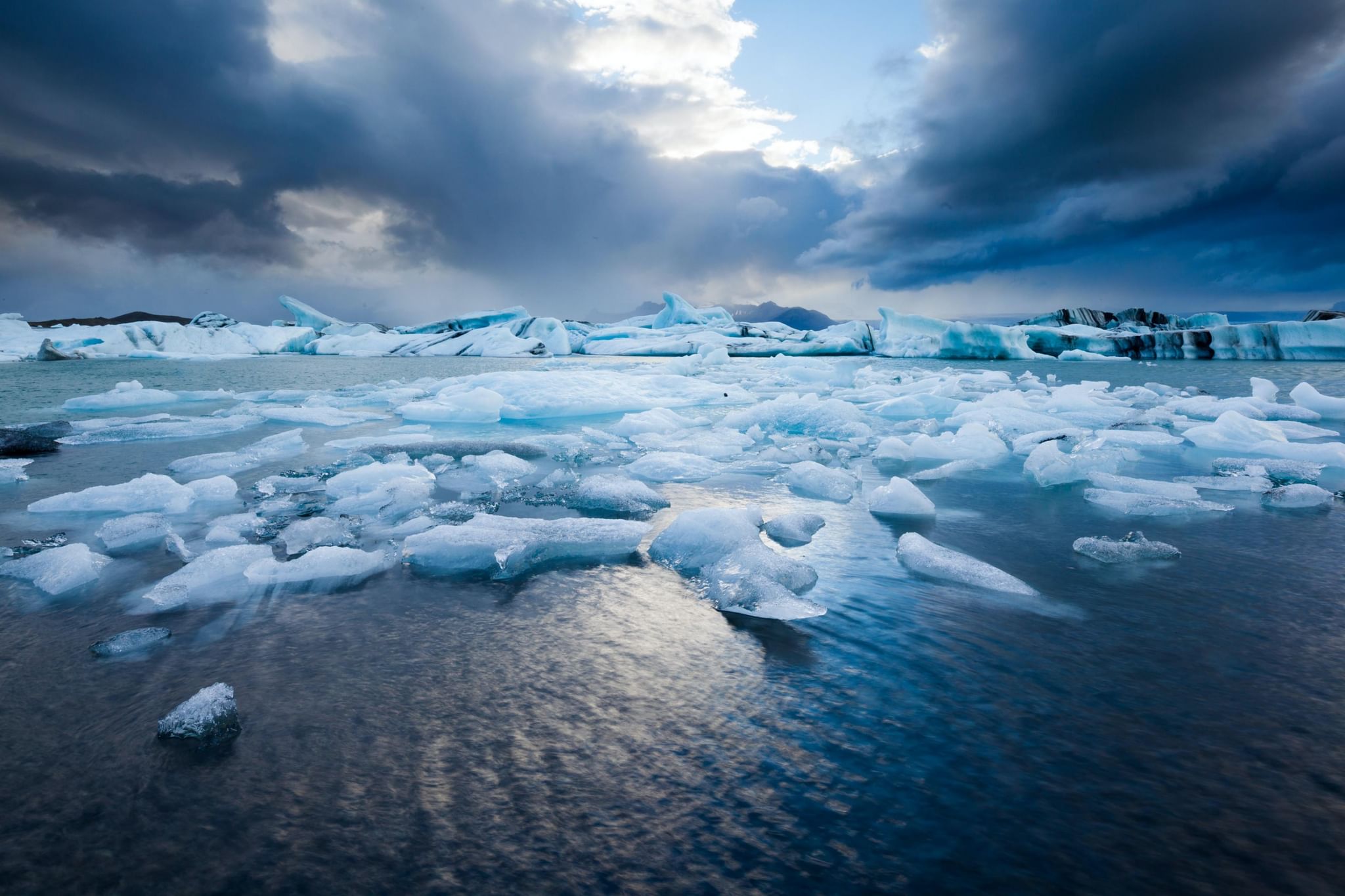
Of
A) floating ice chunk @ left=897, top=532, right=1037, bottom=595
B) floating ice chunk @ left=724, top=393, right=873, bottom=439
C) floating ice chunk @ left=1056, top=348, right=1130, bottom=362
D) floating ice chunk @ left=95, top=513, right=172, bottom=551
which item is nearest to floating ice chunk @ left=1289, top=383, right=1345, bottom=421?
floating ice chunk @ left=724, top=393, right=873, bottom=439

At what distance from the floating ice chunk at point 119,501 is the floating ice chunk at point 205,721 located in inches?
126

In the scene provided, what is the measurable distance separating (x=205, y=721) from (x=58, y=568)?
2.14 m

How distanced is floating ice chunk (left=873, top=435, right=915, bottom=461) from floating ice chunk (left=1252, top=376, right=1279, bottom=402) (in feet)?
23.5

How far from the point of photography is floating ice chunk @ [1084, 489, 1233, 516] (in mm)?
4527

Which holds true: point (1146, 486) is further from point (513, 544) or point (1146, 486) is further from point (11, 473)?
point (11, 473)

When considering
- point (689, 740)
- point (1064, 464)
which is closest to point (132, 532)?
point (689, 740)

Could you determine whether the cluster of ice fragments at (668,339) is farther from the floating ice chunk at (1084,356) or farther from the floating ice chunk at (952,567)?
the floating ice chunk at (952,567)

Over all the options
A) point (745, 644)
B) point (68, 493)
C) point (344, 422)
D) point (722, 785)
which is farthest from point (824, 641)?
point (344, 422)

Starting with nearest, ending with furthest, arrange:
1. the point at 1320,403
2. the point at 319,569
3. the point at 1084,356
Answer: the point at 319,569, the point at 1320,403, the point at 1084,356

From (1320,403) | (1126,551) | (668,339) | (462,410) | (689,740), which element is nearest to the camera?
(689,740)

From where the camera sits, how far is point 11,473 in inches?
223

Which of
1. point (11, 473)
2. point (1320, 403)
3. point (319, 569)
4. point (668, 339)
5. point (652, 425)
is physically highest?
point (668, 339)

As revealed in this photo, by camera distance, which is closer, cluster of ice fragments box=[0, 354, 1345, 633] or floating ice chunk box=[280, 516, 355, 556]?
cluster of ice fragments box=[0, 354, 1345, 633]

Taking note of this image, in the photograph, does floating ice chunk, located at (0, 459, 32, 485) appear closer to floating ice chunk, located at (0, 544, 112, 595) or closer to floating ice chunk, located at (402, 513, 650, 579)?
floating ice chunk, located at (0, 544, 112, 595)
